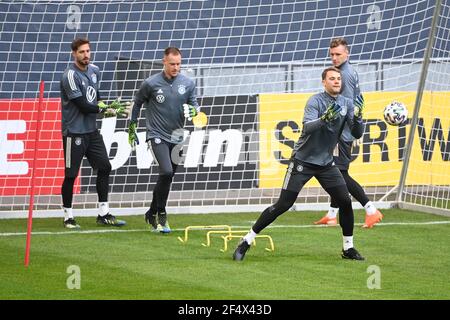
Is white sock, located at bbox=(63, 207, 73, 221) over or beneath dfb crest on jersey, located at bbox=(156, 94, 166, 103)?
beneath

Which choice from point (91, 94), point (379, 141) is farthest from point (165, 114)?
point (379, 141)

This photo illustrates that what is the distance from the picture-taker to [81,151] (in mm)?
14930

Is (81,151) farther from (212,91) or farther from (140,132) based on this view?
(212,91)

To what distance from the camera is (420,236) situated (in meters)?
14.2

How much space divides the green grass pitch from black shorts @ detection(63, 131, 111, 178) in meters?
0.78

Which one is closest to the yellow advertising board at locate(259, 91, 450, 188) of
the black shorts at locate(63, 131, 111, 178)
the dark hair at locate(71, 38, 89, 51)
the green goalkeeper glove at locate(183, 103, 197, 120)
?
the black shorts at locate(63, 131, 111, 178)

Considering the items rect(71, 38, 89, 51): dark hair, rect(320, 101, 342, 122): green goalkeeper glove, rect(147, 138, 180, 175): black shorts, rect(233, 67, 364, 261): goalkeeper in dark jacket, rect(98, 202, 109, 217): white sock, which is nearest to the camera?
rect(320, 101, 342, 122): green goalkeeper glove

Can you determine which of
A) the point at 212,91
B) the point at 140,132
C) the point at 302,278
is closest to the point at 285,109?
the point at 212,91

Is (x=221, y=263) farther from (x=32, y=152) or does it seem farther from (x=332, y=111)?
(x=32, y=152)

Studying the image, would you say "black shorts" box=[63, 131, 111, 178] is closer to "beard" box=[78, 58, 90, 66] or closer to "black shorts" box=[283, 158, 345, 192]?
"beard" box=[78, 58, 90, 66]

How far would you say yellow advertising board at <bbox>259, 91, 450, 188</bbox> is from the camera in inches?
706
